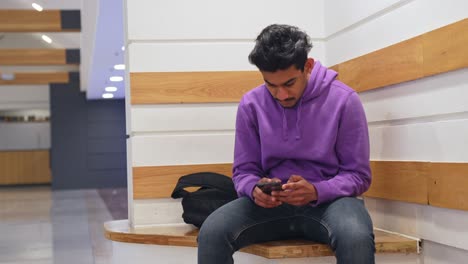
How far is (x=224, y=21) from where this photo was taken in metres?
3.26

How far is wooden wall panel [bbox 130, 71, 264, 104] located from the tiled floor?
2.43 meters

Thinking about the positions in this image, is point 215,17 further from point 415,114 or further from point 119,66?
point 119,66

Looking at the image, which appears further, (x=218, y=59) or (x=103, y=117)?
(x=103, y=117)

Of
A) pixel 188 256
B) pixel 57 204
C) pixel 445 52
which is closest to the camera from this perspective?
pixel 445 52

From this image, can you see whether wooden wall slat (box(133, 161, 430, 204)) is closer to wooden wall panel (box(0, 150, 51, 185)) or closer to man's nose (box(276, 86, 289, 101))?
man's nose (box(276, 86, 289, 101))

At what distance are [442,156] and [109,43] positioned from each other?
6412 millimetres

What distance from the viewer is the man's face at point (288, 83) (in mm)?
2236

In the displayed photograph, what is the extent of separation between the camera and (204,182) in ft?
9.61

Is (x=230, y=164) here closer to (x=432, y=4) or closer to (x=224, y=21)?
(x=224, y=21)

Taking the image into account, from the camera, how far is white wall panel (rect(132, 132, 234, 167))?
318 cm

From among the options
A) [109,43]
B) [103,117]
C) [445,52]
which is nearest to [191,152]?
[445,52]

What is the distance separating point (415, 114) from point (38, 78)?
14.3 metres

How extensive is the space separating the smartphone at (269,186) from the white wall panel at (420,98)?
0.61m

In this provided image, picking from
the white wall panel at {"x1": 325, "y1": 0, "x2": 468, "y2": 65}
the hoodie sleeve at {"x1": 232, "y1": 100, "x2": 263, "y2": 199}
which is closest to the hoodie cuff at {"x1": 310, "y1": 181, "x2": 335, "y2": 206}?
the hoodie sleeve at {"x1": 232, "y1": 100, "x2": 263, "y2": 199}
